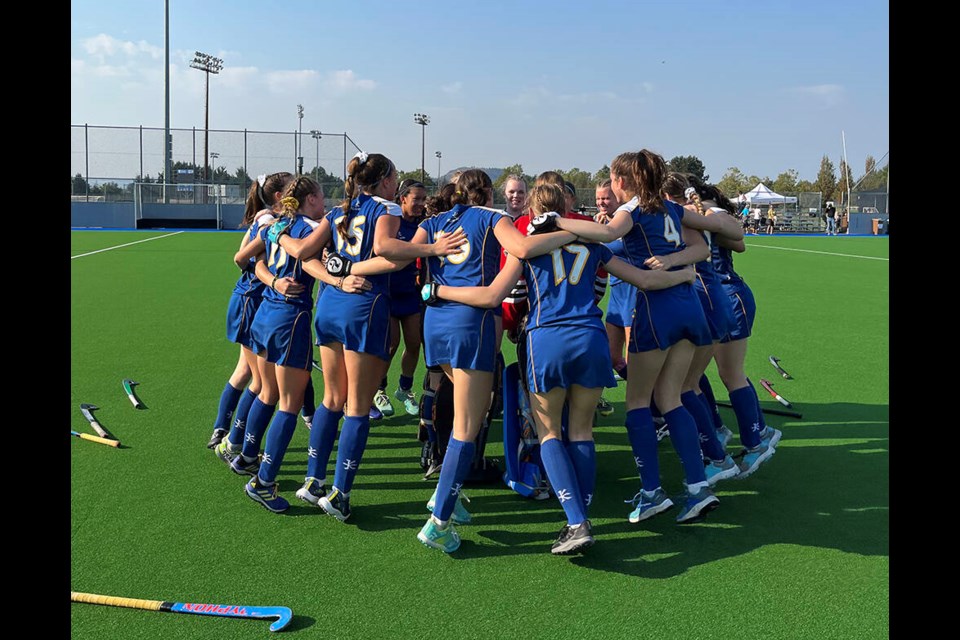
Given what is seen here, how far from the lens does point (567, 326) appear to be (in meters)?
3.96

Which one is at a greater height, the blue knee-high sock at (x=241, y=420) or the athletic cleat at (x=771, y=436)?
the blue knee-high sock at (x=241, y=420)

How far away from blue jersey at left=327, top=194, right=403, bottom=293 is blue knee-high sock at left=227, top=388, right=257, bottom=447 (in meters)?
1.62

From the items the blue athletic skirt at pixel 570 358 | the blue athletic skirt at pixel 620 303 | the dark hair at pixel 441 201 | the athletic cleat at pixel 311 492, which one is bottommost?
the athletic cleat at pixel 311 492

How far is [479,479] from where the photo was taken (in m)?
5.31

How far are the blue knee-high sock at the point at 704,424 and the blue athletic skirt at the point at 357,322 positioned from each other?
6.65ft

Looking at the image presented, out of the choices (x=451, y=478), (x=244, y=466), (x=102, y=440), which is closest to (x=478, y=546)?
(x=451, y=478)

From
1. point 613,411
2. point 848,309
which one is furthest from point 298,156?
point 613,411

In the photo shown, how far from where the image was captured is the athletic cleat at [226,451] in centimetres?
550

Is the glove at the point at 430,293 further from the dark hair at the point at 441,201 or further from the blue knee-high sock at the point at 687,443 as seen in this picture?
the blue knee-high sock at the point at 687,443

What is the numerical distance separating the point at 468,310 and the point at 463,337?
14 cm

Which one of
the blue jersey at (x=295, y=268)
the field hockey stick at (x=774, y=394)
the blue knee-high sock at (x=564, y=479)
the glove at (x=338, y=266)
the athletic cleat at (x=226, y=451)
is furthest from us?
the field hockey stick at (x=774, y=394)

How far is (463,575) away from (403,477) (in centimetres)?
160

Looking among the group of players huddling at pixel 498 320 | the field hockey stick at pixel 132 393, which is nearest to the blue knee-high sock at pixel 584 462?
the group of players huddling at pixel 498 320
